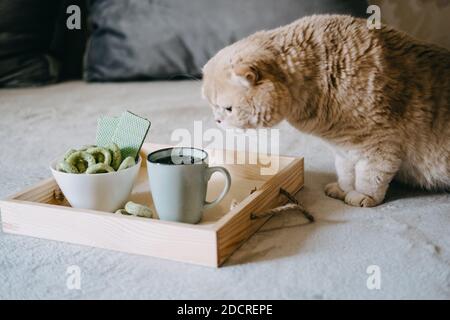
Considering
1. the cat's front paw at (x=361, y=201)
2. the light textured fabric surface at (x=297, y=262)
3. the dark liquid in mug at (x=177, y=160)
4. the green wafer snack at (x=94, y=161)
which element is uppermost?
the dark liquid in mug at (x=177, y=160)

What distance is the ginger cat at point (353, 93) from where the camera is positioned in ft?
3.55

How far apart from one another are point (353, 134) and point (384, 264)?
34 centimetres

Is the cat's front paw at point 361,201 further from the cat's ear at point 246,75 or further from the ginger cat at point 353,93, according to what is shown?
the cat's ear at point 246,75

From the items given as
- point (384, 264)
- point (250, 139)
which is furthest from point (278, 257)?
point (250, 139)

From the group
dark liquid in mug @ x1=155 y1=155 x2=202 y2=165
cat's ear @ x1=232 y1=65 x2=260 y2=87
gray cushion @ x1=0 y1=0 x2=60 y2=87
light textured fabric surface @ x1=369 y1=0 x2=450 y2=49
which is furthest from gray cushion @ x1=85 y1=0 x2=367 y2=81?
dark liquid in mug @ x1=155 y1=155 x2=202 y2=165

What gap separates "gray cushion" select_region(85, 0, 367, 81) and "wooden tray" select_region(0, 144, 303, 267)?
1062 mm

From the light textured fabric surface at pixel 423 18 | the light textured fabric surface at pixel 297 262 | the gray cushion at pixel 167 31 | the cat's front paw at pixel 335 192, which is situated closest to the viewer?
the light textured fabric surface at pixel 297 262

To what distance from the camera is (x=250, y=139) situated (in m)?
Result: 1.60

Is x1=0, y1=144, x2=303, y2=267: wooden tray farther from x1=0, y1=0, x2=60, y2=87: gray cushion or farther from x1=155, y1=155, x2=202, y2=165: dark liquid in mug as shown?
x1=0, y1=0, x2=60, y2=87: gray cushion

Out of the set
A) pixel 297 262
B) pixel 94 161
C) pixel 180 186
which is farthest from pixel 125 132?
pixel 297 262

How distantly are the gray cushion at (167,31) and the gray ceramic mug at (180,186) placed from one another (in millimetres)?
1165

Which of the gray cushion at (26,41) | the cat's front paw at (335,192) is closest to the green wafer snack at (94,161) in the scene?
the cat's front paw at (335,192)
